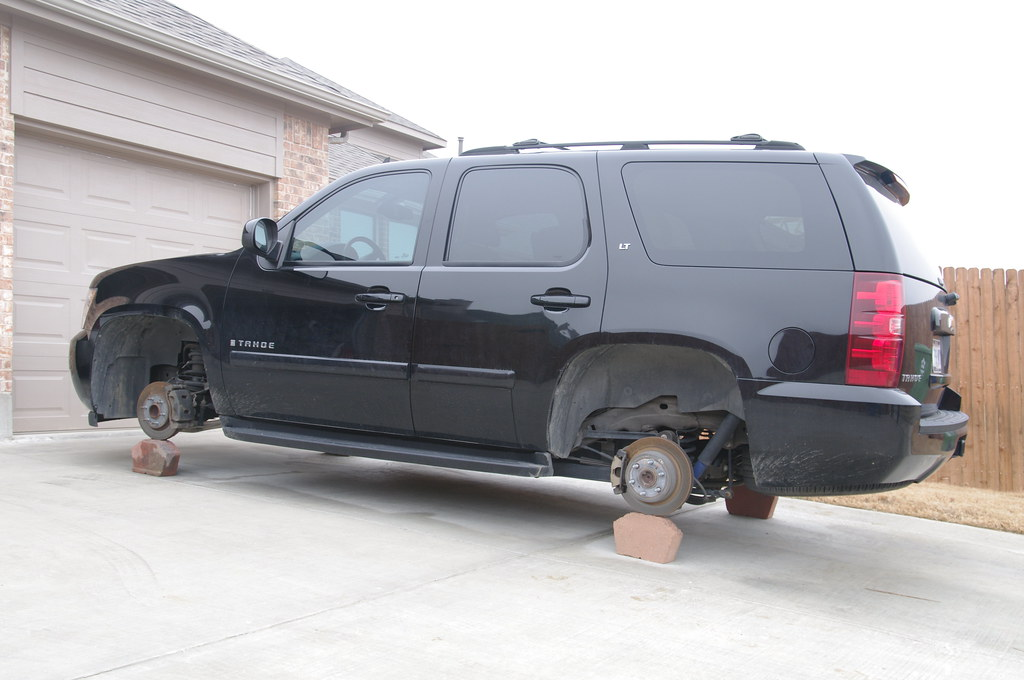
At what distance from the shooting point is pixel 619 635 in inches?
118

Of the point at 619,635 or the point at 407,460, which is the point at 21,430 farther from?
the point at 619,635

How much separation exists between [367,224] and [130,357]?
6.98ft

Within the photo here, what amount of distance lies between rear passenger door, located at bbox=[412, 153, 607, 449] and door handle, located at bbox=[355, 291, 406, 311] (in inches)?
6.0

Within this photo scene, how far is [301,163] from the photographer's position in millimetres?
10289

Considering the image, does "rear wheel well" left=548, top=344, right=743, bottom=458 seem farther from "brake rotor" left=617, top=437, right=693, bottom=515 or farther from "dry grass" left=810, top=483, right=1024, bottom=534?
"dry grass" left=810, top=483, right=1024, bottom=534

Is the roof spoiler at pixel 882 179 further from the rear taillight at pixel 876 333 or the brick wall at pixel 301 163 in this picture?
the brick wall at pixel 301 163

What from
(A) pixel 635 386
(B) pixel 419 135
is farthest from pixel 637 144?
(B) pixel 419 135

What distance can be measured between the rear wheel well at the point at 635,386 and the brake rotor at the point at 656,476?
0.25 metres

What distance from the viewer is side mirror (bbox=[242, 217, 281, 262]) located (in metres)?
5.17

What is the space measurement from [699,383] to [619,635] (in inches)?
60.6

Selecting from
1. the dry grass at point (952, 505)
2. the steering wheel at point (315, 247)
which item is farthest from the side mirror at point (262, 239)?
the dry grass at point (952, 505)

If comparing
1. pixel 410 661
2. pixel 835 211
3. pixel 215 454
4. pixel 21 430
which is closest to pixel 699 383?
pixel 835 211

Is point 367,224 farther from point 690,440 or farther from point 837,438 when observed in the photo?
point 837,438

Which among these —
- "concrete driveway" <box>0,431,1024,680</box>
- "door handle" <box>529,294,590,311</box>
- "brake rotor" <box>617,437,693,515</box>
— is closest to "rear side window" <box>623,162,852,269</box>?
"door handle" <box>529,294,590,311</box>
